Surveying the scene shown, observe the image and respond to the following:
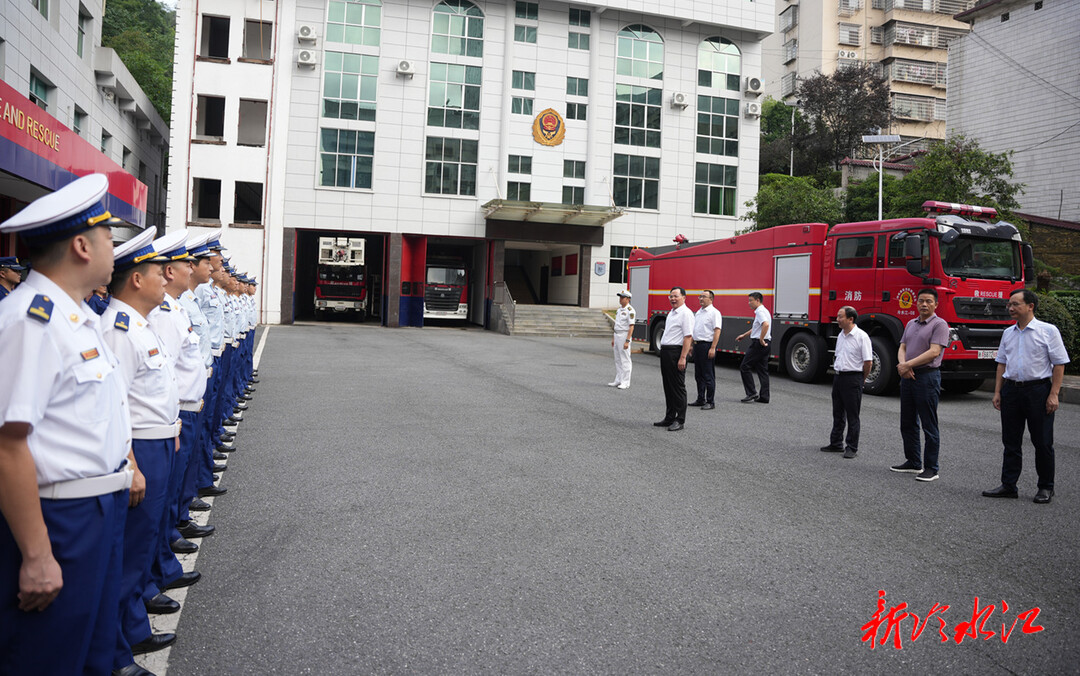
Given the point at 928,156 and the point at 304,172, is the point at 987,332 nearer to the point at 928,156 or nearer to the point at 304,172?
the point at 928,156

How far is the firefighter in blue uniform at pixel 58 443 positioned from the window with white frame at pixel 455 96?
35225mm

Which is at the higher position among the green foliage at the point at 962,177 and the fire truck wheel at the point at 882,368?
the green foliage at the point at 962,177

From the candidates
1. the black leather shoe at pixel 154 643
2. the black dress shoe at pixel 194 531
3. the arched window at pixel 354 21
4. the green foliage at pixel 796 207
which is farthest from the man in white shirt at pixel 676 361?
the arched window at pixel 354 21

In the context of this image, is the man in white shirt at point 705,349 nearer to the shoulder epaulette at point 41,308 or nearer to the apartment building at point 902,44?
the shoulder epaulette at point 41,308

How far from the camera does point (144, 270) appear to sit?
3.69 m

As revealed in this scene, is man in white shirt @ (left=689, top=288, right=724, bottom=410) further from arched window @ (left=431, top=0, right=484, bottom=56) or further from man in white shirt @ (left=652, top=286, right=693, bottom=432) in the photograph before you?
arched window @ (left=431, top=0, right=484, bottom=56)

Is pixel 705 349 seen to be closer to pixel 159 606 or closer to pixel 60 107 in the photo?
pixel 159 606

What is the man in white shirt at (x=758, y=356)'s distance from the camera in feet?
43.6

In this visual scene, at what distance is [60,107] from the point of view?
20.3 m

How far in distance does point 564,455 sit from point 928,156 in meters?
22.5

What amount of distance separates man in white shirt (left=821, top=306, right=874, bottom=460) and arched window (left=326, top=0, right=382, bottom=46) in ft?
104

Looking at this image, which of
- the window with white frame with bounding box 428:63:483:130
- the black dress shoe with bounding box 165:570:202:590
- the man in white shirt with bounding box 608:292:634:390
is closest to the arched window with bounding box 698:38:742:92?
the window with white frame with bounding box 428:63:483:130

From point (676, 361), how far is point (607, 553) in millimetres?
5691

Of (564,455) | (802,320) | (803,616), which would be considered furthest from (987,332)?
(803,616)
